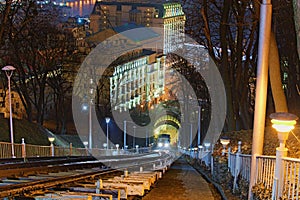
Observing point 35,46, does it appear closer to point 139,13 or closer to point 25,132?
point 25,132

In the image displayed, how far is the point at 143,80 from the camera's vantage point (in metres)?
113

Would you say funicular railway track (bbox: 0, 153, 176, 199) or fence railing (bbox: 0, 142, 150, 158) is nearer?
funicular railway track (bbox: 0, 153, 176, 199)

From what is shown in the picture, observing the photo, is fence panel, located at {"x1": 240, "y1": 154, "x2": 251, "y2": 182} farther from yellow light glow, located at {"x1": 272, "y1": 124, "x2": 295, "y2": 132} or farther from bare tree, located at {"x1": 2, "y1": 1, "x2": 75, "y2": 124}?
bare tree, located at {"x1": 2, "y1": 1, "x2": 75, "y2": 124}

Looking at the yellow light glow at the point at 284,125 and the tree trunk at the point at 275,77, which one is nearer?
the yellow light glow at the point at 284,125

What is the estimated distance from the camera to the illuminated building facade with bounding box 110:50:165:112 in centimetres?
9481

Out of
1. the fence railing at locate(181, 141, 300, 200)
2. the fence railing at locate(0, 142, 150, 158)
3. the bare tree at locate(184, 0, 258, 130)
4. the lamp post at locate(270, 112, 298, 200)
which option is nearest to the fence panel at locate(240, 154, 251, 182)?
the fence railing at locate(181, 141, 300, 200)

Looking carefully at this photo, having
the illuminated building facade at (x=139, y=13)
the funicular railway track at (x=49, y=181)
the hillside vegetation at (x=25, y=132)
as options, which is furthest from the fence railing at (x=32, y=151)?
the illuminated building facade at (x=139, y=13)

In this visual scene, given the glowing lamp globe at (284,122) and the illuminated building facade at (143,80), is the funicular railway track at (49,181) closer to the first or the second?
the glowing lamp globe at (284,122)

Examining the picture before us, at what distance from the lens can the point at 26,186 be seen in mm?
9469

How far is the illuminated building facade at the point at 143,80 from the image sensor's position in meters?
94.8

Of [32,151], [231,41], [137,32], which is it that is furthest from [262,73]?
[137,32]

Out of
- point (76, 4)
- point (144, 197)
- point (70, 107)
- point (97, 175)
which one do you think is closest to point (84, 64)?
point (70, 107)

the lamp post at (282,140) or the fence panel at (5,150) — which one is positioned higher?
the lamp post at (282,140)

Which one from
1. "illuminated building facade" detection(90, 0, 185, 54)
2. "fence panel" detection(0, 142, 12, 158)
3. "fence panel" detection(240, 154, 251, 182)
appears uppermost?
"illuminated building facade" detection(90, 0, 185, 54)
